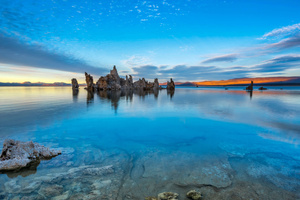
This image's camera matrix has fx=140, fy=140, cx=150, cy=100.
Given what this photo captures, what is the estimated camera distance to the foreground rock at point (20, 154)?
17.9 ft

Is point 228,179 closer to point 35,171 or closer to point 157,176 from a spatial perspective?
point 157,176

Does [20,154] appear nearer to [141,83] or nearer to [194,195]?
[194,195]

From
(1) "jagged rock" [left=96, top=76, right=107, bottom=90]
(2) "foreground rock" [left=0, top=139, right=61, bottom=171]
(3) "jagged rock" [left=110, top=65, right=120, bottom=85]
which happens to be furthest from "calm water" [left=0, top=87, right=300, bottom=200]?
(3) "jagged rock" [left=110, top=65, right=120, bottom=85]

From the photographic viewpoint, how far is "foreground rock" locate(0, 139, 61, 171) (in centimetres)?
545

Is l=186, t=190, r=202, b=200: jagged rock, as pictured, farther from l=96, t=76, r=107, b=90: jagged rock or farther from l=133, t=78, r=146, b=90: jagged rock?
l=133, t=78, r=146, b=90: jagged rock

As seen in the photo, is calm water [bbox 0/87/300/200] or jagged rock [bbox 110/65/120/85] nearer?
calm water [bbox 0/87/300/200]

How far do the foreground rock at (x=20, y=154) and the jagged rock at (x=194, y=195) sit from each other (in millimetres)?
6195

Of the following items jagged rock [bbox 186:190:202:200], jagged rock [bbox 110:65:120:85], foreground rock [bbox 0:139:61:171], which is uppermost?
jagged rock [bbox 110:65:120:85]

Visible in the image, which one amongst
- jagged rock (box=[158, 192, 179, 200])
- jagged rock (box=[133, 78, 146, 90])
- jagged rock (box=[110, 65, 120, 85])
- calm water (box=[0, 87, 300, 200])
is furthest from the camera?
jagged rock (box=[133, 78, 146, 90])

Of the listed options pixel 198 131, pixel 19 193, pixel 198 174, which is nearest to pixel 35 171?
pixel 19 193

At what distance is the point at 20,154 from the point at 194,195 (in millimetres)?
7054

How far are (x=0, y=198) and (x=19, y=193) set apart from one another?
402 millimetres

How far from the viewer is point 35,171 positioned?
538 cm

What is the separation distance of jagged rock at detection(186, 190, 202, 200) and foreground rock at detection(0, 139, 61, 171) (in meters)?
6.20
